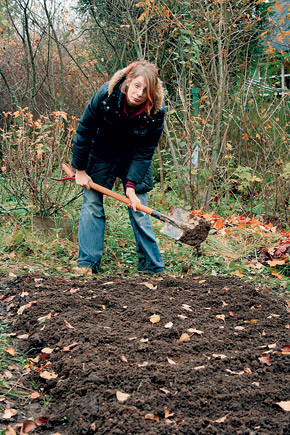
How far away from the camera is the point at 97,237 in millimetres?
3812

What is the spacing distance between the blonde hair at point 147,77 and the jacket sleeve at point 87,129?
8.8 inches

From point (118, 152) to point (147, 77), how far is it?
814 millimetres

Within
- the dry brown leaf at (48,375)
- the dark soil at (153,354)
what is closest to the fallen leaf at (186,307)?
the dark soil at (153,354)

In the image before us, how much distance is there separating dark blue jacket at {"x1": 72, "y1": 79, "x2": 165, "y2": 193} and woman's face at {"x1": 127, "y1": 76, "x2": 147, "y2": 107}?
13 cm

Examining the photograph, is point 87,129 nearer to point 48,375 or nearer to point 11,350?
point 11,350

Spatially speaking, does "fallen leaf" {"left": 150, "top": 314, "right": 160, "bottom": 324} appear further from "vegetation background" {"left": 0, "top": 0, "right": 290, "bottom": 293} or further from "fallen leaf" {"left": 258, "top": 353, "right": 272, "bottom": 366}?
"vegetation background" {"left": 0, "top": 0, "right": 290, "bottom": 293}

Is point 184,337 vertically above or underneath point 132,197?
underneath

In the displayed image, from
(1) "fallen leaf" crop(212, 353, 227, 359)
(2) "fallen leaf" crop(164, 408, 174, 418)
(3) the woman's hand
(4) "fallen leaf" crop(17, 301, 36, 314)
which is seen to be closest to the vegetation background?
(3) the woman's hand

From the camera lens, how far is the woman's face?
3.24 metres

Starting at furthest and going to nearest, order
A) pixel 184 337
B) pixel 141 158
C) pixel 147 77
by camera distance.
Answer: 1. pixel 141 158
2. pixel 147 77
3. pixel 184 337

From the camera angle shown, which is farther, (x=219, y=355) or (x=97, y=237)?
(x=97, y=237)

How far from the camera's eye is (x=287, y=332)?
2.68 meters

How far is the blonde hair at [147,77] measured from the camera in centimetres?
323

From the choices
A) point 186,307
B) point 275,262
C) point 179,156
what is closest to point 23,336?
point 186,307
